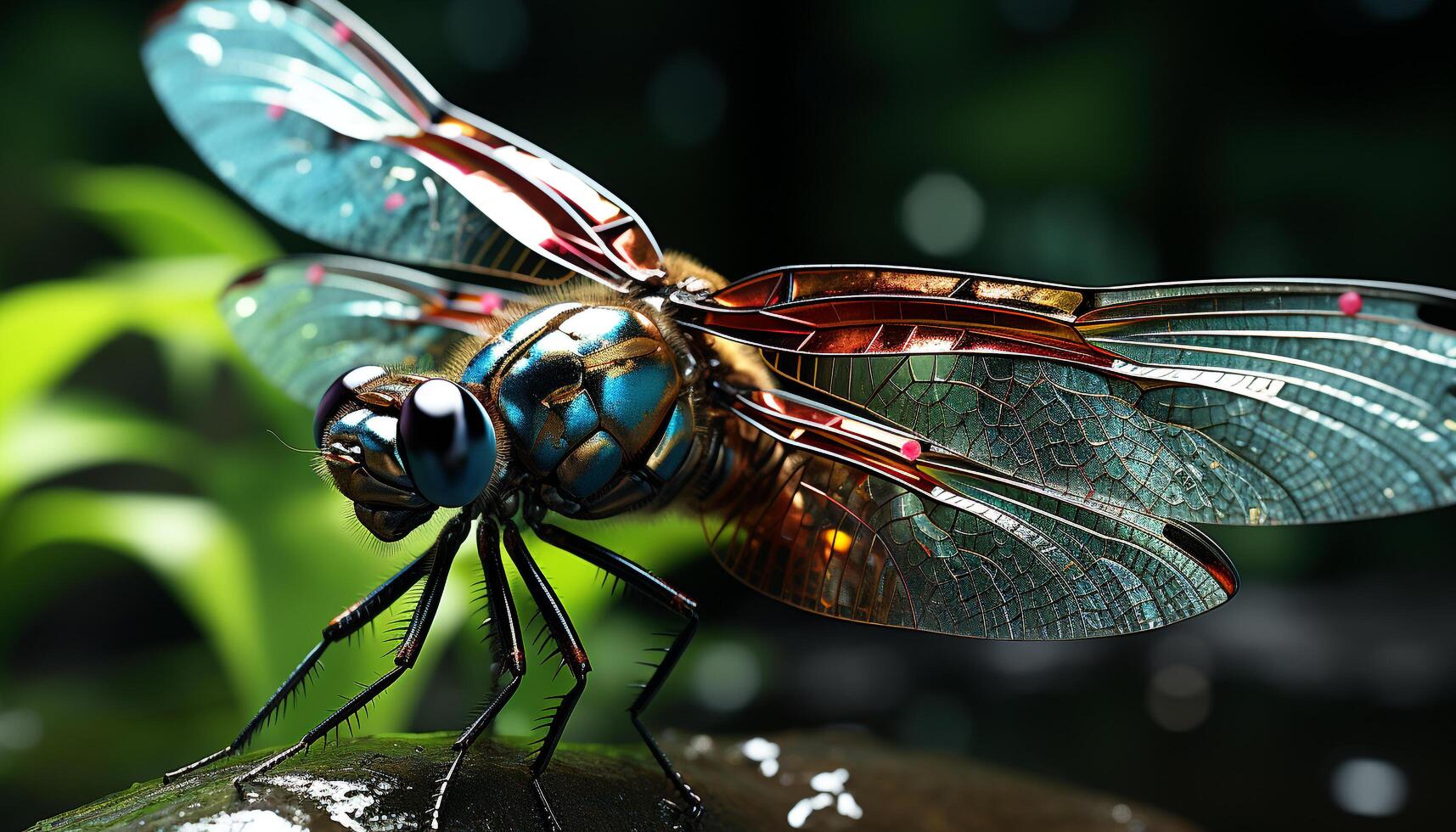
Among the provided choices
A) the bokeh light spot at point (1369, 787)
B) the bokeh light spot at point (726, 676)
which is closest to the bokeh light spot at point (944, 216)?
the bokeh light spot at point (726, 676)

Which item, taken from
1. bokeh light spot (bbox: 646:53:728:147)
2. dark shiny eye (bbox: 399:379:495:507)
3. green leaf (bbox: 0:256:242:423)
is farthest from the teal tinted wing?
bokeh light spot (bbox: 646:53:728:147)

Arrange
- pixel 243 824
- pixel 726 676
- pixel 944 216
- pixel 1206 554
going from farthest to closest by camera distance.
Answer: pixel 944 216
pixel 726 676
pixel 1206 554
pixel 243 824

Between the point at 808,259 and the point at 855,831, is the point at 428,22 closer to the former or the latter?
the point at 808,259

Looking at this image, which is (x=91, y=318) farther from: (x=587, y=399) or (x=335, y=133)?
(x=587, y=399)

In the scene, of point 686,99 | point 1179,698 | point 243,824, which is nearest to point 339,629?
point 243,824

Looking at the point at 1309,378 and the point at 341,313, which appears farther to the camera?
the point at 341,313

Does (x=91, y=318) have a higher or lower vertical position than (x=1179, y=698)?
higher

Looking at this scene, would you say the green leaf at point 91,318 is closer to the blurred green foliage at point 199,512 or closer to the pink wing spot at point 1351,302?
the blurred green foliage at point 199,512

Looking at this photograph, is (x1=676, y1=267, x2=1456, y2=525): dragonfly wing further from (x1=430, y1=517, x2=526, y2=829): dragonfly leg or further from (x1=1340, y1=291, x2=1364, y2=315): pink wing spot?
(x1=430, y1=517, x2=526, y2=829): dragonfly leg
